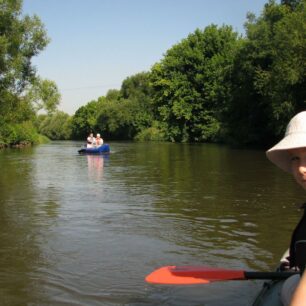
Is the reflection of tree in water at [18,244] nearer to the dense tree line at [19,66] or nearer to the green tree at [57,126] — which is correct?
the dense tree line at [19,66]

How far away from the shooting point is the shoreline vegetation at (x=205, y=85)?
2208 cm

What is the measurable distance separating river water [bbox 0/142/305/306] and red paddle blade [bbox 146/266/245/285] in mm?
1347

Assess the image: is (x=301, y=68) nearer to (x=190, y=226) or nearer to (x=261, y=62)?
(x=261, y=62)

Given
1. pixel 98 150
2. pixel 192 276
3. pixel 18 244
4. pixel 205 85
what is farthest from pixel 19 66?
pixel 205 85

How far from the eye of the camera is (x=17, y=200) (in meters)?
11.4

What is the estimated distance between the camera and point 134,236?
25.5 ft

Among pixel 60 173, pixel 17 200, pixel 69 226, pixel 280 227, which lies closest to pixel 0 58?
pixel 60 173

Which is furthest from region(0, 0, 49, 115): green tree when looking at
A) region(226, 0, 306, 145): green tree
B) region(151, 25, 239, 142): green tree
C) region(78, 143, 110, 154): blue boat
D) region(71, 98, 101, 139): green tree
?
region(71, 98, 101, 139): green tree

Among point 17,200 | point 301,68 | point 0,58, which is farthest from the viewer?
point 301,68

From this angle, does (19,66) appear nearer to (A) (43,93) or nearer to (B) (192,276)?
(A) (43,93)

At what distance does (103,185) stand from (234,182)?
4.03 meters

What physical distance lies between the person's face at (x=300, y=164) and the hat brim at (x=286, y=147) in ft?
0.18

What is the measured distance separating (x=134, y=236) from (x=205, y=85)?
45635 mm

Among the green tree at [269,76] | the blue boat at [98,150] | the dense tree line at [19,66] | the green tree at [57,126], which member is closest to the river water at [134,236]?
the dense tree line at [19,66]
